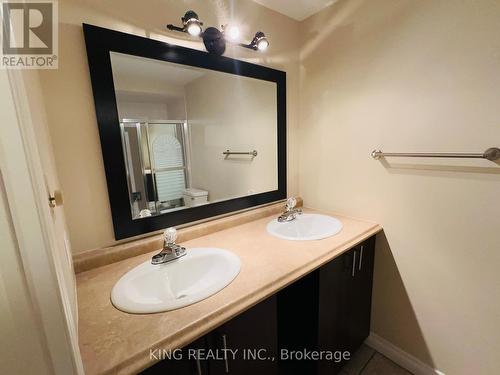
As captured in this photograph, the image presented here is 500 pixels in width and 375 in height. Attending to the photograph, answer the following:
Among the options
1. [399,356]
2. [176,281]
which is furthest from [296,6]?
[399,356]

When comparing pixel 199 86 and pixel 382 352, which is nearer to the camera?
pixel 199 86

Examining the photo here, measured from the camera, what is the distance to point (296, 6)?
142 centimetres

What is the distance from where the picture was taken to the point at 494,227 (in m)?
0.98

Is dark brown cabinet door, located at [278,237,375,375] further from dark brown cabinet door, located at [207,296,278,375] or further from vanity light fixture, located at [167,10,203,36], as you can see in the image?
vanity light fixture, located at [167,10,203,36]

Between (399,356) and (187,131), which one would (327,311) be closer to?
(399,356)

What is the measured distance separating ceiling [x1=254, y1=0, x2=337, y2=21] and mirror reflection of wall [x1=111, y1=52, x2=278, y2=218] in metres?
0.45

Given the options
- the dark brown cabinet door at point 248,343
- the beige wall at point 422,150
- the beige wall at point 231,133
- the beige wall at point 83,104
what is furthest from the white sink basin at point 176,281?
the beige wall at point 422,150

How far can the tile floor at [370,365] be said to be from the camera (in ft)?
4.32

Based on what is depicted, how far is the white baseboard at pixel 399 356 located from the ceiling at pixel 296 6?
212 cm

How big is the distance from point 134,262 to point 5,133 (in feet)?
2.69

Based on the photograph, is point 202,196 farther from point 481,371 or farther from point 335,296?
point 481,371

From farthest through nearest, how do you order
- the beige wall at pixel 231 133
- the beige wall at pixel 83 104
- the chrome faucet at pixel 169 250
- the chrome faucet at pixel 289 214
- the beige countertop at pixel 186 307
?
the chrome faucet at pixel 289 214 < the beige wall at pixel 231 133 < the chrome faucet at pixel 169 250 < the beige wall at pixel 83 104 < the beige countertop at pixel 186 307

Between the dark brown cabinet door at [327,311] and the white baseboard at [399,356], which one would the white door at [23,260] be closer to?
the dark brown cabinet door at [327,311]

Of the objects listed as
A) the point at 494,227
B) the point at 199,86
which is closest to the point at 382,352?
the point at 494,227
